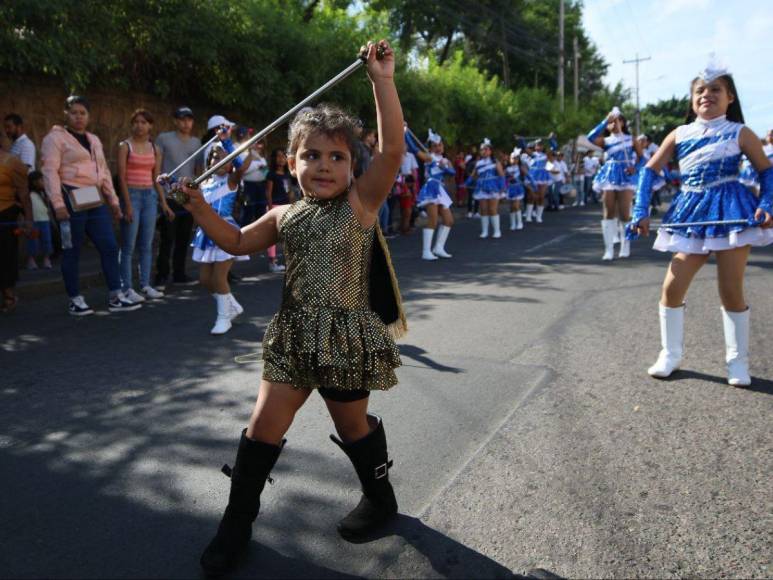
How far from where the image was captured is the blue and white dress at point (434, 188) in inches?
425

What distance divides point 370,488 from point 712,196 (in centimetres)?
306

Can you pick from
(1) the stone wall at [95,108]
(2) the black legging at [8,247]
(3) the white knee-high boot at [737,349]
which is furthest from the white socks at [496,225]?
(3) the white knee-high boot at [737,349]

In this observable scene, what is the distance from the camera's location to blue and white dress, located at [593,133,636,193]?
402 inches

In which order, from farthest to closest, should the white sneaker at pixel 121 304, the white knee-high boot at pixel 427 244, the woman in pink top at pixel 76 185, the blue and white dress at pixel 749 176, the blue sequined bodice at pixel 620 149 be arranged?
the white knee-high boot at pixel 427 244 → the blue sequined bodice at pixel 620 149 → the white sneaker at pixel 121 304 → the woman in pink top at pixel 76 185 → the blue and white dress at pixel 749 176

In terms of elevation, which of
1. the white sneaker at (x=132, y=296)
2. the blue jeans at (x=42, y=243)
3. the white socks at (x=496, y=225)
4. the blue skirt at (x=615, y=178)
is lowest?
the white sneaker at (x=132, y=296)

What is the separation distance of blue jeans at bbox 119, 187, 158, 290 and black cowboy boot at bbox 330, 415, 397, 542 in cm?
558

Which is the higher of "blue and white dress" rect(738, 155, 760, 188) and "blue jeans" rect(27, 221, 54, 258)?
"blue and white dress" rect(738, 155, 760, 188)

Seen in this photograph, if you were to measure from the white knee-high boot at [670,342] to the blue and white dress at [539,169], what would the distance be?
564 inches

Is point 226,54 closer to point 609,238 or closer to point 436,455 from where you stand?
point 609,238

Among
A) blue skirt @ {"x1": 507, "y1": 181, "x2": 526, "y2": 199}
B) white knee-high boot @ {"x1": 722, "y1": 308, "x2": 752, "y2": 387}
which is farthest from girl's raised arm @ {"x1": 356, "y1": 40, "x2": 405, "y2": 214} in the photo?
blue skirt @ {"x1": 507, "y1": 181, "x2": 526, "y2": 199}

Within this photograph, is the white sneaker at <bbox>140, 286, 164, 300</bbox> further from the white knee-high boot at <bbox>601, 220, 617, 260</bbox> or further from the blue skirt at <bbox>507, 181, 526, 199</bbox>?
the blue skirt at <bbox>507, 181, 526, 199</bbox>

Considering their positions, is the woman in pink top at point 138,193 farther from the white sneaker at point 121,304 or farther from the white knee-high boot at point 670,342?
the white knee-high boot at point 670,342

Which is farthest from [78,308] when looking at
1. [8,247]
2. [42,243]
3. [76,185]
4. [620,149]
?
[620,149]

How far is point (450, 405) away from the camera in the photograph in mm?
4023
